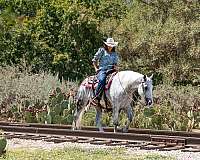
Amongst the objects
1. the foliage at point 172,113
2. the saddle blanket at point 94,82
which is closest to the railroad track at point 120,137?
the saddle blanket at point 94,82

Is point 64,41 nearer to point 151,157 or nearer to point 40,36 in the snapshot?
point 40,36

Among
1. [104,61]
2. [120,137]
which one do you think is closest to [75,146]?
[120,137]

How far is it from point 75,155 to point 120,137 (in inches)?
143

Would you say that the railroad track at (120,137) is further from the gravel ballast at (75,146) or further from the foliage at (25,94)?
the foliage at (25,94)

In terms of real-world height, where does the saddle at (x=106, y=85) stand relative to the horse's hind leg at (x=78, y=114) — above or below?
above

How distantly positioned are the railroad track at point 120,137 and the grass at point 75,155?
50.1 inches

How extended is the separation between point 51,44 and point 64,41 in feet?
4.81

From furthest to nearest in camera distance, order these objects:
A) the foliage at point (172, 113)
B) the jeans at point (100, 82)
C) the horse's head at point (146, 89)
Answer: the foliage at point (172, 113)
the jeans at point (100, 82)
the horse's head at point (146, 89)

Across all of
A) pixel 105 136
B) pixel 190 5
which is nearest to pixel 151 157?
pixel 105 136

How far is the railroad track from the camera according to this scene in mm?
14566

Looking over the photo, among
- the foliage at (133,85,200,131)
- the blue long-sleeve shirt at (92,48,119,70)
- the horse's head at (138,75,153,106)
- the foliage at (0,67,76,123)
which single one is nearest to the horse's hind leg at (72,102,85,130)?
the blue long-sleeve shirt at (92,48,119,70)

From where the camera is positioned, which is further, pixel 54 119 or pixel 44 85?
pixel 44 85

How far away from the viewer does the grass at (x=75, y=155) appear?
12109 mm

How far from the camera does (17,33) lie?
37438 mm
